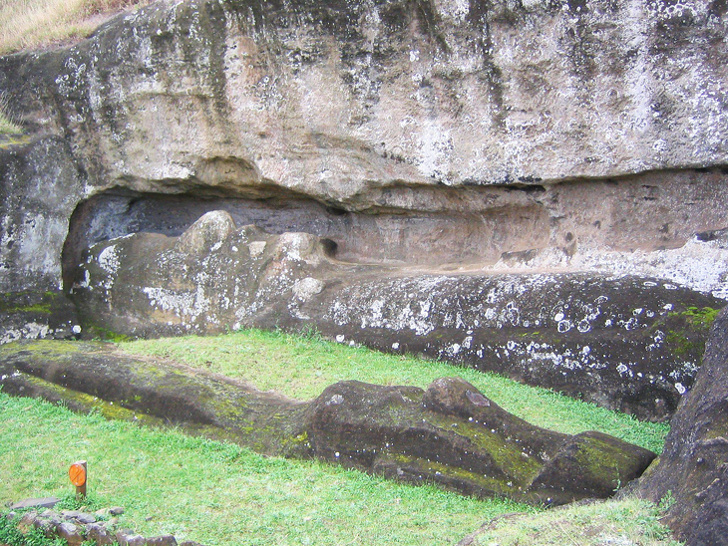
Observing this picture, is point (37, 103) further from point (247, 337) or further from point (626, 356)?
point (626, 356)

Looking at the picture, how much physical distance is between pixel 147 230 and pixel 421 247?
427 centimetres

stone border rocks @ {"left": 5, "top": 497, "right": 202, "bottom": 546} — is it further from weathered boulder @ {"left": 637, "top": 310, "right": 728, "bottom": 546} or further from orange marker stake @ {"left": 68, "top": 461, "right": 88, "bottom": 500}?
weathered boulder @ {"left": 637, "top": 310, "right": 728, "bottom": 546}

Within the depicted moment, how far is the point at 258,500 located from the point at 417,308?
3.52m

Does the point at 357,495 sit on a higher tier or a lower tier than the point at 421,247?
lower

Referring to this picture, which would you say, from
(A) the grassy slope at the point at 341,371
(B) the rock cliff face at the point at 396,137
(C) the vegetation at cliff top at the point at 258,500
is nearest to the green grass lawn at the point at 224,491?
(C) the vegetation at cliff top at the point at 258,500

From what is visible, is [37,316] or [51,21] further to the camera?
[51,21]

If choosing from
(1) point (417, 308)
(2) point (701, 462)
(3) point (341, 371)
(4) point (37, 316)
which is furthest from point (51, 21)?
(2) point (701, 462)

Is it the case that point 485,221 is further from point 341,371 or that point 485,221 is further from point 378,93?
point 341,371

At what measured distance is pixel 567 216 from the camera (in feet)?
26.5

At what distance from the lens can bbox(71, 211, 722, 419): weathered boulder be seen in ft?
20.6

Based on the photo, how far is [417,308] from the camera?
7.82 meters

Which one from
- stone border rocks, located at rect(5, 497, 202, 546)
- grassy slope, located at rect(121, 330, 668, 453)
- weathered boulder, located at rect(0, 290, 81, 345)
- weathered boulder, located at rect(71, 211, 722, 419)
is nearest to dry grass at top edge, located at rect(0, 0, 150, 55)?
weathered boulder, located at rect(71, 211, 722, 419)

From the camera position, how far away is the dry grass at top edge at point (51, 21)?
10.9 m

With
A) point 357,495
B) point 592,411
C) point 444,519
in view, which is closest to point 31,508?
point 357,495
